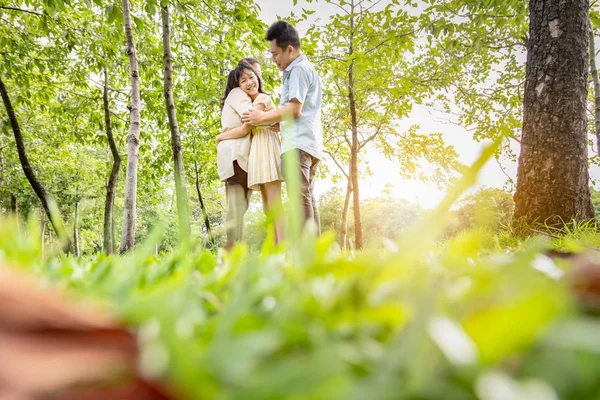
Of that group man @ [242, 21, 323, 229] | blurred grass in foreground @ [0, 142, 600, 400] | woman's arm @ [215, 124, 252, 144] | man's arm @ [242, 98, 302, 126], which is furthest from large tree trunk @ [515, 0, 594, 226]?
blurred grass in foreground @ [0, 142, 600, 400]

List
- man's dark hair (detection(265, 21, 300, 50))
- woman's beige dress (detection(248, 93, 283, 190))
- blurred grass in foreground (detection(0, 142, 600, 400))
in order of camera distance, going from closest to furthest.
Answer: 1. blurred grass in foreground (detection(0, 142, 600, 400))
2. woman's beige dress (detection(248, 93, 283, 190))
3. man's dark hair (detection(265, 21, 300, 50))

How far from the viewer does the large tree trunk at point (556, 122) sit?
12.8 ft

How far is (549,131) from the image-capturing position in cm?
410

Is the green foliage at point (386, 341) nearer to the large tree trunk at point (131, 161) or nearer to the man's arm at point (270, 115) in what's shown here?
the man's arm at point (270, 115)

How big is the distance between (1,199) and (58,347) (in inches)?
1160

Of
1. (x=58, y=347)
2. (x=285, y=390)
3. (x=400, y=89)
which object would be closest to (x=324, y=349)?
(x=285, y=390)

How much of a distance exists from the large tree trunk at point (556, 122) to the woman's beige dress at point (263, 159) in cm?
296

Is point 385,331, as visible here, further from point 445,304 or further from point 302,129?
point 302,129

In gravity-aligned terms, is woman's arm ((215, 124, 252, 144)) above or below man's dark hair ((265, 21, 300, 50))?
below

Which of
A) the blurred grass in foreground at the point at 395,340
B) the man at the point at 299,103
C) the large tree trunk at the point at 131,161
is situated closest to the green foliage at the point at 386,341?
the blurred grass in foreground at the point at 395,340

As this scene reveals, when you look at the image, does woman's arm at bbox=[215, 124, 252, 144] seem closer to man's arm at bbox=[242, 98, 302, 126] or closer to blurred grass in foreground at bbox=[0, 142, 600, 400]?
man's arm at bbox=[242, 98, 302, 126]

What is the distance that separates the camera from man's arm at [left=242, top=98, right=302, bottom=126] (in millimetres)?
4176

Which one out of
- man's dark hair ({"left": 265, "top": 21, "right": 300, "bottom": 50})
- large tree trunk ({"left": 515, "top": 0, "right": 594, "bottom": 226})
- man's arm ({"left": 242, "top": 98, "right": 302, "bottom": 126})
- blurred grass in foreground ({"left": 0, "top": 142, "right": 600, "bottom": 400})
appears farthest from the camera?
man's dark hair ({"left": 265, "top": 21, "right": 300, "bottom": 50})

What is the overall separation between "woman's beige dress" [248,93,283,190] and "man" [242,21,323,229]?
27cm
